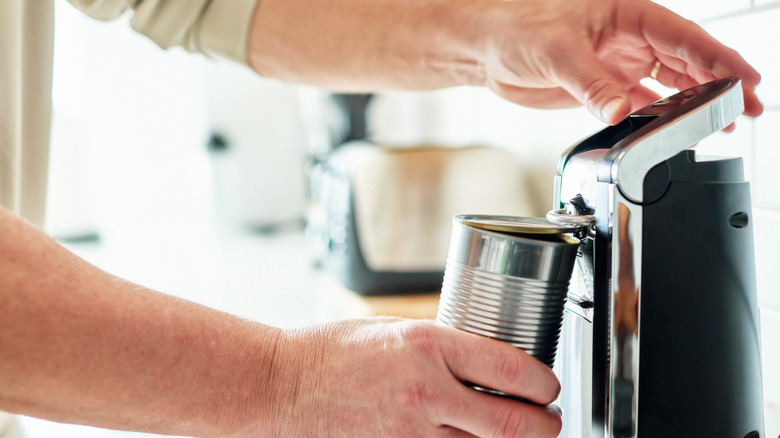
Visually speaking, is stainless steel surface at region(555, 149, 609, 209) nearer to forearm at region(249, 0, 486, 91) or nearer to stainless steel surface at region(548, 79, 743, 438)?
stainless steel surface at region(548, 79, 743, 438)

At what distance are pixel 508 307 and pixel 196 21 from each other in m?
0.57

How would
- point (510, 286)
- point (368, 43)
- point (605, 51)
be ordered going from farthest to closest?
1. point (368, 43)
2. point (605, 51)
3. point (510, 286)

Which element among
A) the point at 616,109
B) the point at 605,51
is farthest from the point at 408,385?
the point at 605,51

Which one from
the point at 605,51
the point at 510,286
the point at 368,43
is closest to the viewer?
the point at 510,286

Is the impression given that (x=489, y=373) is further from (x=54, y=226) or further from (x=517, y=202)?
(x=54, y=226)

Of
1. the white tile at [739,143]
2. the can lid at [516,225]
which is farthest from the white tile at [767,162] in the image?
the can lid at [516,225]

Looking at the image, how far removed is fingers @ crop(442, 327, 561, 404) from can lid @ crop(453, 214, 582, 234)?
6 centimetres

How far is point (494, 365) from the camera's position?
357 mm

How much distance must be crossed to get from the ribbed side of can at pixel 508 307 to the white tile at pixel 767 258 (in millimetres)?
315

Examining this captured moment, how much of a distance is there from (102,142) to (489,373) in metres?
2.27

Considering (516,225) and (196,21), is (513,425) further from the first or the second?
(196,21)

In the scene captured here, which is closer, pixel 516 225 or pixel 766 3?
pixel 516 225

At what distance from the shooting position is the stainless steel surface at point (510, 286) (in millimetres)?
354

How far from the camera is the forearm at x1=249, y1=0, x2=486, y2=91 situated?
2.10 feet
